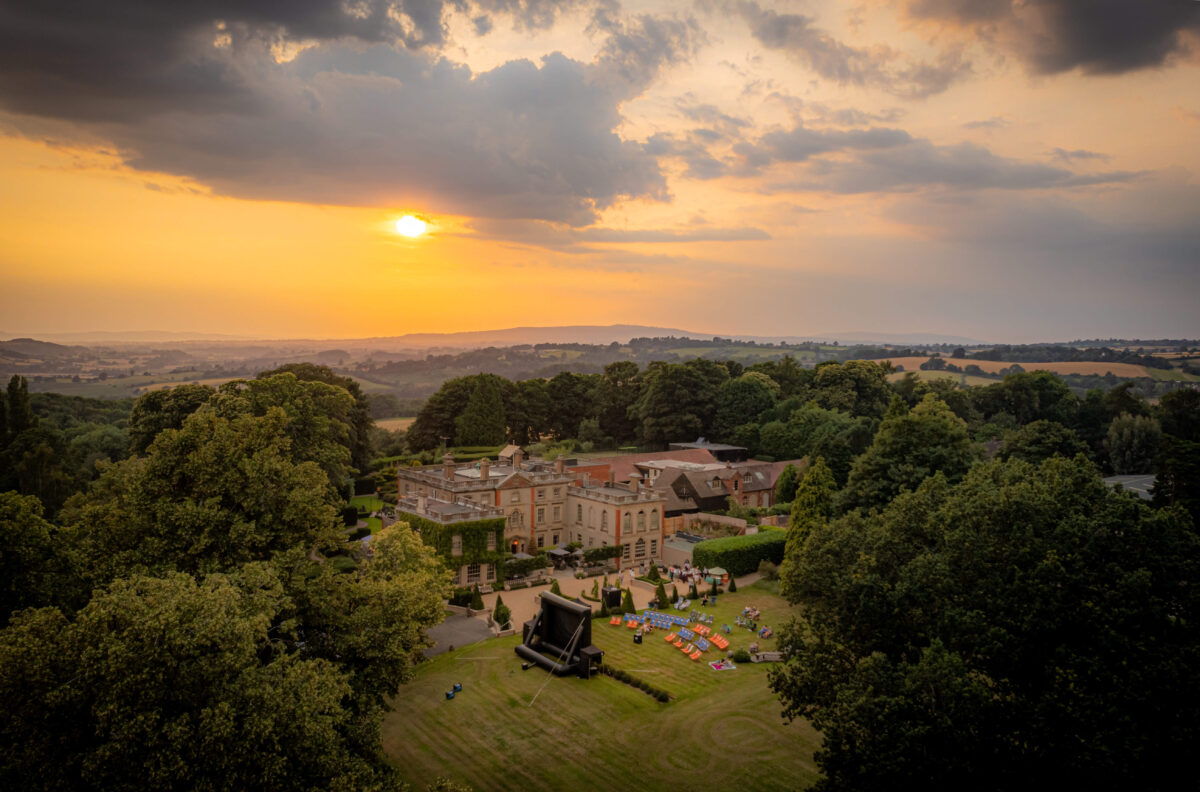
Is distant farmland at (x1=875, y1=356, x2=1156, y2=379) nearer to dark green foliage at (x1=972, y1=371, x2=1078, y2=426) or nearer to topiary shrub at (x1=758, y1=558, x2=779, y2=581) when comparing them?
dark green foliage at (x1=972, y1=371, x2=1078, y2=426)

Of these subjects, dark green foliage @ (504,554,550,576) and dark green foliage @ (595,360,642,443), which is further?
dark green foliage @ (595,360,642,443)

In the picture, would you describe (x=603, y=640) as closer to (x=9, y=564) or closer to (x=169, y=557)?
(x=169, y=557)

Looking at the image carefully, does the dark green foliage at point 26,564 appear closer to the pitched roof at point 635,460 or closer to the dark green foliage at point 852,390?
the pitched roof at point 635,460

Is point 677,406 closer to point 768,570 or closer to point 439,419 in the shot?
point 439,419

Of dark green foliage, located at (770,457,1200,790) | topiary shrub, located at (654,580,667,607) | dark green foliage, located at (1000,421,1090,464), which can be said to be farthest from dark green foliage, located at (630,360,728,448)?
dark green foliage, located at (770,457,1200,790)

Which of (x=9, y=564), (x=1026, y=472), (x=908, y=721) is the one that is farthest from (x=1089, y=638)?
(x=9, y=564)

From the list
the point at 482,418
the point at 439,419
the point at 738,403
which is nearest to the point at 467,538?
the point at 482,418

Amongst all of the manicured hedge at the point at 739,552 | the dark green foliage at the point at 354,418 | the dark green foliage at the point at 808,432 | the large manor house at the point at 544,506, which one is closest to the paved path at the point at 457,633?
the large manor house at the point at 544,506

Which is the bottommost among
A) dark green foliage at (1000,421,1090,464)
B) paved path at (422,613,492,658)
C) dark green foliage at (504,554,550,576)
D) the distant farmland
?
paved path at (422,613,492,658)
